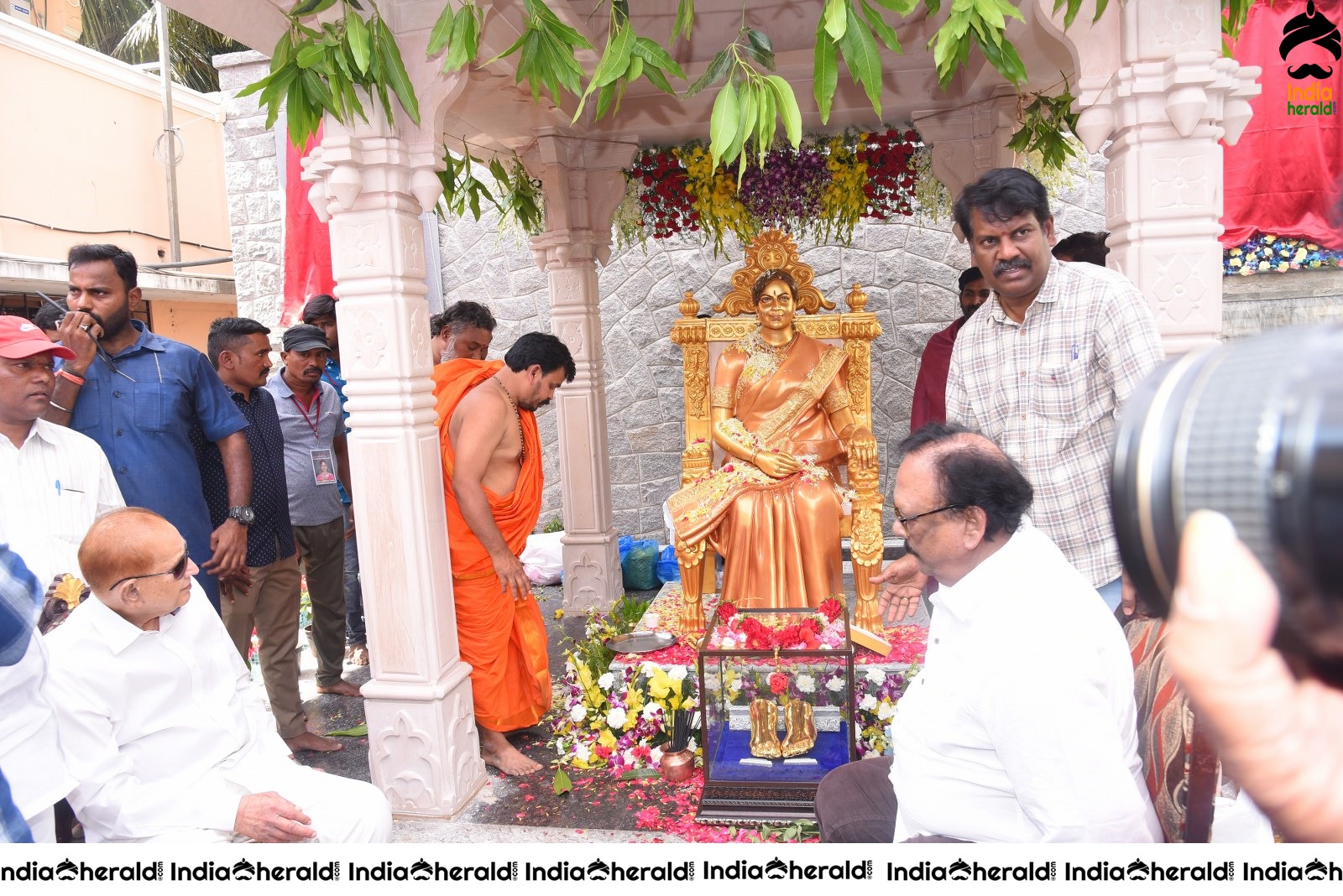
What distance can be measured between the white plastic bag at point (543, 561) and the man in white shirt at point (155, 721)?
161 inches

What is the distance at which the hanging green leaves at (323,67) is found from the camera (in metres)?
2.57

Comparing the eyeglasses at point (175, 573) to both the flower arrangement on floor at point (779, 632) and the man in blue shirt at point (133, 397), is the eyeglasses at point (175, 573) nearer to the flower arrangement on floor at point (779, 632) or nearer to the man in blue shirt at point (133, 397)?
the man in blue shirt at point (133, 397)

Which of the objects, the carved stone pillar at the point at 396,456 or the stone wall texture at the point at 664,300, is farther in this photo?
the stone wall texture at the point at 664,300

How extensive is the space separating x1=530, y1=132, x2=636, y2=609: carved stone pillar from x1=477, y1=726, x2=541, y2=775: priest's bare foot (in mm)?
2037

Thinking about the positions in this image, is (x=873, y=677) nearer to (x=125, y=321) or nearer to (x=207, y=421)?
(x=207, y=421)

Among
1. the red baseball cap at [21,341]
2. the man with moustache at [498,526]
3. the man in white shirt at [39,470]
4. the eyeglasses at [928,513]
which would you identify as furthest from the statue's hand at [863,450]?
the red baseball cap at [21,341]

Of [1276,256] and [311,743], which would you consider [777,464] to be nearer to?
[311,743]

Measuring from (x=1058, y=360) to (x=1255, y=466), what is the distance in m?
2.03

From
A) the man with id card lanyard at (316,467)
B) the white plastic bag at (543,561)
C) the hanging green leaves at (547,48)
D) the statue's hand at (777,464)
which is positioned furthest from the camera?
the white plastic bag at (543,561)

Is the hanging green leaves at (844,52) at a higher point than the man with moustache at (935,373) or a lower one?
higher

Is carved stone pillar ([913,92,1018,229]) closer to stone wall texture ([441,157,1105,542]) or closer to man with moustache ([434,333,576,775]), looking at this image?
stone wall texture ([441,157,1105,542])

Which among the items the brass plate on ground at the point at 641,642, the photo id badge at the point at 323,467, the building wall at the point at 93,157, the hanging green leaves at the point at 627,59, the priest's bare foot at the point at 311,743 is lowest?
the priest's bare foot at the point at 311,743

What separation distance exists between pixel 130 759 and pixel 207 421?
1.67 metres

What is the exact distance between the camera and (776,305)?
4.11m
